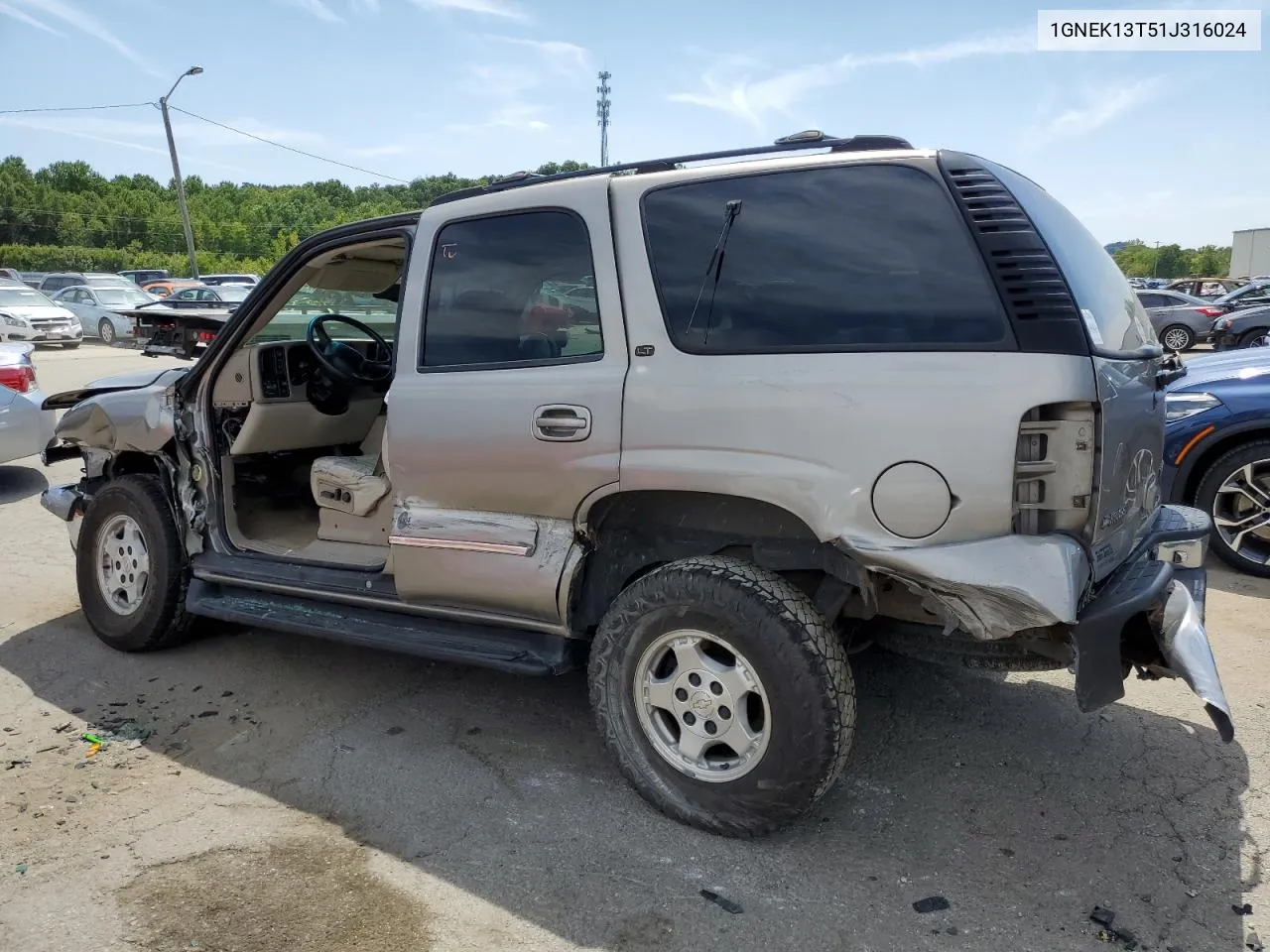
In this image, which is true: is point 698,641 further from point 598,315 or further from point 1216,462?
point 1216,462

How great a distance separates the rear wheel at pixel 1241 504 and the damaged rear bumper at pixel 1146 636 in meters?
2.73

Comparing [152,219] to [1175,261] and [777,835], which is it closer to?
[777,835]

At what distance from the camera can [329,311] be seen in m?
5.11

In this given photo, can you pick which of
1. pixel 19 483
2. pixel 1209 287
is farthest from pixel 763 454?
pixel 1209 287

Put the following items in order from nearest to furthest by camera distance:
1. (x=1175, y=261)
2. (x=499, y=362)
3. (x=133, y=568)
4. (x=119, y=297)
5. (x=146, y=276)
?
(x=499, y=362), (x=133, y=568), (x=119, y=297), (x=146, y=276), (x=1175, y=261)

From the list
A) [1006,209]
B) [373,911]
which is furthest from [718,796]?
[1006,209]

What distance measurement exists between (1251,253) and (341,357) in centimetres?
6064

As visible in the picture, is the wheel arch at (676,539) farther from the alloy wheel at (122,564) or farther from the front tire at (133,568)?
the alloy wheel at (122,564)

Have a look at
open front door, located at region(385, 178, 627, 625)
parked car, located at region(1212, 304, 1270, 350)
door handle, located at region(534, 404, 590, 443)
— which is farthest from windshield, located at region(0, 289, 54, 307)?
parked car, located at region(1212, 304, 1270, 350)

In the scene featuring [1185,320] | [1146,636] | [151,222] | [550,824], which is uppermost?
[151,222]

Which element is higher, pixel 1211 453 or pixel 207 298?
pixel 207 298

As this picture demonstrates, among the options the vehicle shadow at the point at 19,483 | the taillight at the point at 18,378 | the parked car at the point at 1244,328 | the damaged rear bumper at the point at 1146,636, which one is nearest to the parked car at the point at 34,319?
the vehicle shadow at the point at 19,483

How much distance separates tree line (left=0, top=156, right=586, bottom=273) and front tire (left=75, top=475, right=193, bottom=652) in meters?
55.8

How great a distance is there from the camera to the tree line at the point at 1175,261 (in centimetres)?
8028
